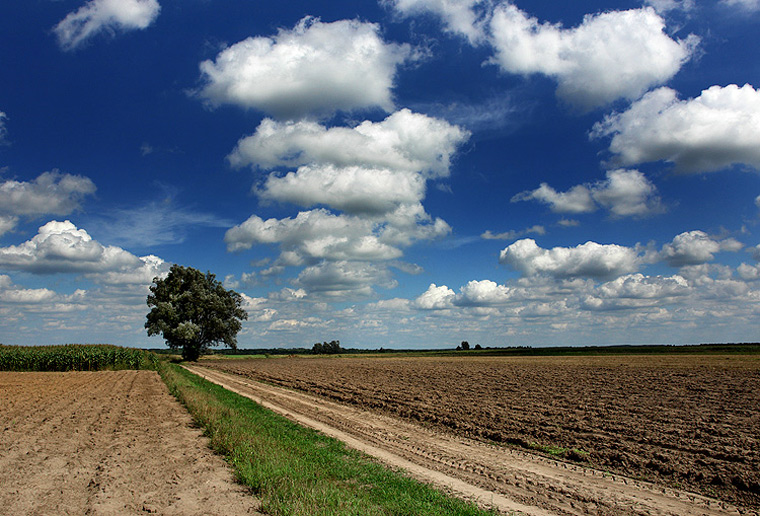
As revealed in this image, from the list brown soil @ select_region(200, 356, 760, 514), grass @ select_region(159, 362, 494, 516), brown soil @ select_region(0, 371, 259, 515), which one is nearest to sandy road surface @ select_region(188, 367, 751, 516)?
brown soil @ select_region(200, 356, 760, 514)

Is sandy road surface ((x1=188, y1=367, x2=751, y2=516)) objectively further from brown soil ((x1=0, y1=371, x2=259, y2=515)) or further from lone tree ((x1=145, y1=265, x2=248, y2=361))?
lone tree ((x1=145, y1=265, x2=248, y2=361))

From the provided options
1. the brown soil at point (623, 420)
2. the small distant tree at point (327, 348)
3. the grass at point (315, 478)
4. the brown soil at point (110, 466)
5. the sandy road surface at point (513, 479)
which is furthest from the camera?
the small distant tree at point (327, 348)

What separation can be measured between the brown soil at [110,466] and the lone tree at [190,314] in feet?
174

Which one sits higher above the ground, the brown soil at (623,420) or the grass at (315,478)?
the grass at (315,478)

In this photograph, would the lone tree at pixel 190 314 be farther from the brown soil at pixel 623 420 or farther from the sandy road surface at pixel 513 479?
the sandy road surface at pixel 513 479

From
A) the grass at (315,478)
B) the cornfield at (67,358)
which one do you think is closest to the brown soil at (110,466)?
the grass at (315,478)

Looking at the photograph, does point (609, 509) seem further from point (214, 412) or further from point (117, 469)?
point (214, 412)

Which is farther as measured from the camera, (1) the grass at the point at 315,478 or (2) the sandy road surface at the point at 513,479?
(2) the sandy road surface at the point at 513,479

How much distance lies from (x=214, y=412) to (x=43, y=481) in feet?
24.7

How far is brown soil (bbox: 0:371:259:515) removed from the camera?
8.05 meters

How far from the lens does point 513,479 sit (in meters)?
10.4

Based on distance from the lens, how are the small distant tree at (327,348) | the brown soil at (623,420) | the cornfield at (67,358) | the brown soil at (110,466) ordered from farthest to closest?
1. the small distant tree at (327,348)
2. the cornfield at (67,358)
3. the brown soil at (623,420)
4. the brown soil at (110,466)

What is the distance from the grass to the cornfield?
46136 millimetres

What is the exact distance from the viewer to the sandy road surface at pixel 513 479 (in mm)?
8625
